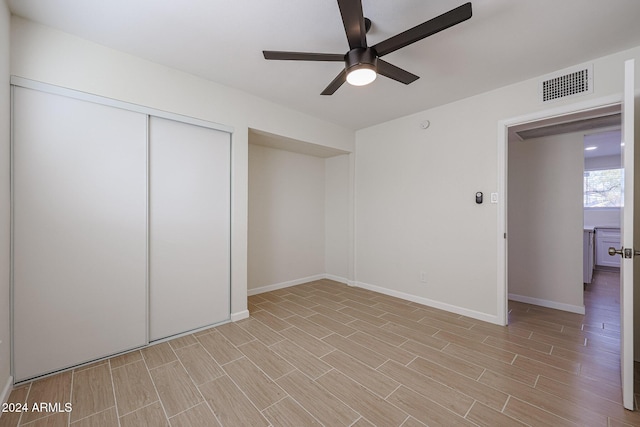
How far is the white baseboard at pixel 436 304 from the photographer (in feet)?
9.70

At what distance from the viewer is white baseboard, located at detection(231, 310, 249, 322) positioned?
293 centimetres

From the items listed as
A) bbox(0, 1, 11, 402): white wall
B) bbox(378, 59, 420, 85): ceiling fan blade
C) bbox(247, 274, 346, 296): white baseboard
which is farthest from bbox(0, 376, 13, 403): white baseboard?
bbox(378, 59, 420, 85): ceiling fan blade

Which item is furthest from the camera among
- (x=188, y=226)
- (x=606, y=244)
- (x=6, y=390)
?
(x=606, y=244)

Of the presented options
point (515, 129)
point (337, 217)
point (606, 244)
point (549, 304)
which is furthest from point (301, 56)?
point (606, 244)

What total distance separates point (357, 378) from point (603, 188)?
25.5ft

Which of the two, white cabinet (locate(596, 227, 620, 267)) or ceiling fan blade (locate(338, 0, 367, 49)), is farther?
white cabinet (locate(596, 227, 620, 267))

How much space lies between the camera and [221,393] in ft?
5.85

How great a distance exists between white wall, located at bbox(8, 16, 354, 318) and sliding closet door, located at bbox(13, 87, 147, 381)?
0.18 metres

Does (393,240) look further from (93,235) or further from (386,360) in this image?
(93,235)

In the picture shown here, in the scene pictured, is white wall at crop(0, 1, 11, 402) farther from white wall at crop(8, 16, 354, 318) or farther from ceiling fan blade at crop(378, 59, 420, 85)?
ceiling fan blade at crop(378, 59, 420, 85)

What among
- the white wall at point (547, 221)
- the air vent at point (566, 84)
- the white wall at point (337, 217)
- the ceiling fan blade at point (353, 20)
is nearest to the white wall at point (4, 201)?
the ceiling fan blade at point (353, 20)

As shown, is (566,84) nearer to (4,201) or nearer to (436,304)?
(436,304)

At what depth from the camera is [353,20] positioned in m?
1.48

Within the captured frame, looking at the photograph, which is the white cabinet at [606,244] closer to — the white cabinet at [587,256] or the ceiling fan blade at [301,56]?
the white cabinet at [587,256]
